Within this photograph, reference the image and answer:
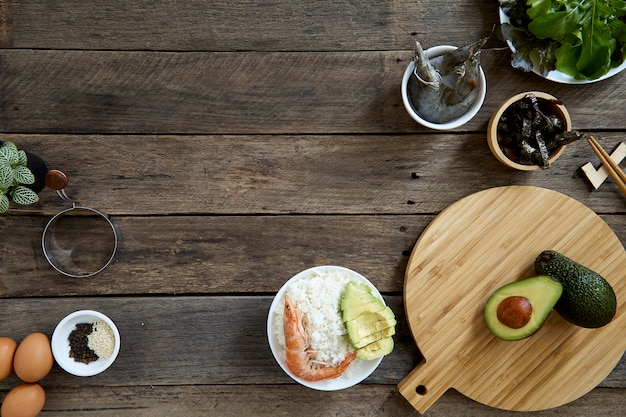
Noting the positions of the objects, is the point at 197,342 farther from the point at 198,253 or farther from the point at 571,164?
the point at 571,164

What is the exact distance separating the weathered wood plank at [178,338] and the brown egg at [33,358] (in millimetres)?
60

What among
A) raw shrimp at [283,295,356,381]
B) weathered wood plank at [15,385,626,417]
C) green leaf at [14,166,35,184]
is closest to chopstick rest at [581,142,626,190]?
weathered wood plank at [15,385,626,417]

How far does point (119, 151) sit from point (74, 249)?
0.26m

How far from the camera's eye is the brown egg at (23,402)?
1.15 metres

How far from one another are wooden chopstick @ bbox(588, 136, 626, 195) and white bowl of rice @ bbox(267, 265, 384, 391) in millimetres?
626

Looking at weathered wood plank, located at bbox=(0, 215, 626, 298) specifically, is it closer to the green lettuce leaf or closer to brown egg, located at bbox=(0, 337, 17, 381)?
brown egg, located at bbox=(0, 337, 17, 381)

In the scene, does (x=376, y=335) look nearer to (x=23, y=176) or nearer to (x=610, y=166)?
(x=610, y=166)

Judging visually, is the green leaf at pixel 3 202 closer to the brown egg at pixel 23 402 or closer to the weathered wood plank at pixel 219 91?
the weathered wood plank at pixel 219 91

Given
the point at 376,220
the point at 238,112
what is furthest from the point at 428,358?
the point at 238,112

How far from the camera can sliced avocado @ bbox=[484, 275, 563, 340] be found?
3.66ft

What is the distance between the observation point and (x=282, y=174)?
4.15 feet

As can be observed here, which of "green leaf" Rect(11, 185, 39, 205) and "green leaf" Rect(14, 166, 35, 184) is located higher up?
"green leaf" Rect(14, 166, 35, 184)

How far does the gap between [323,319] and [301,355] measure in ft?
0.29

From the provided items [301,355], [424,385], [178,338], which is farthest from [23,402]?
[424,385]
